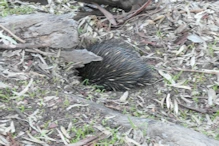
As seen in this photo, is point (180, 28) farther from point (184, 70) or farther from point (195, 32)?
point (184, 70)

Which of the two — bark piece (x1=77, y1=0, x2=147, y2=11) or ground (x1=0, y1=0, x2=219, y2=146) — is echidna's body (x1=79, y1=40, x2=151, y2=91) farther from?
bark piece (x1=77, y1=0, x2=147, y2=11)

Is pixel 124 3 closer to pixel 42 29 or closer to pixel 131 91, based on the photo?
pixel 131 91

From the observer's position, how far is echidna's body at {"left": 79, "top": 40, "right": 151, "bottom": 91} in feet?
12.2

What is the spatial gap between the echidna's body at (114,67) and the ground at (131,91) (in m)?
0.16

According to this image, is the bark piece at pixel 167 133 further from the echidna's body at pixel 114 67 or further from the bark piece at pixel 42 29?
the echidna's body at pixel 114 67

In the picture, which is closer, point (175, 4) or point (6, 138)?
point (6, 138)

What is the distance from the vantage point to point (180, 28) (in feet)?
13.4

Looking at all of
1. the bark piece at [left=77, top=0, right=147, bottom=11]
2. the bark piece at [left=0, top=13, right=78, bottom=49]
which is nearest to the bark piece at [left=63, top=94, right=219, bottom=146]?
the bark piece at [left=0, top=13, right=78, bottom=49]

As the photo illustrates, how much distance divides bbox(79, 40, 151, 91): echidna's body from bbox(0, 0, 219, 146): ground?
0.16 m

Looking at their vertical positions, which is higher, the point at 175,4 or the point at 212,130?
the point at 175,4

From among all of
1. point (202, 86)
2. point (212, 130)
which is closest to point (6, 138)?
point (212, 130)

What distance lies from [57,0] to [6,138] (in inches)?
108

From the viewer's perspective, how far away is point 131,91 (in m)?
3.65

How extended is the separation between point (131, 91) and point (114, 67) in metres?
0.30
